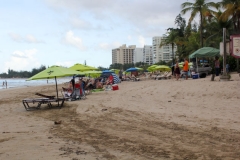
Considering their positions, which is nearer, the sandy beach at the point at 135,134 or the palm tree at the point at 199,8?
the sandy beach at the point at 135,134

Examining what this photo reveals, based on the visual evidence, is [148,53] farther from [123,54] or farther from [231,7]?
[231,7]

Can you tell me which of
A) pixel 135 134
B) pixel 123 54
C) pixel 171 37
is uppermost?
pixel 123 54

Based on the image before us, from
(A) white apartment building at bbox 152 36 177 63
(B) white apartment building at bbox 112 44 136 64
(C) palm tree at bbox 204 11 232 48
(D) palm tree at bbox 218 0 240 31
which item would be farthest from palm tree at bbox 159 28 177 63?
(B) white apartment building at bbox 112 44 136 64

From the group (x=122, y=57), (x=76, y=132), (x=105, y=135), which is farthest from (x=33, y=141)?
(x=122, y=57)

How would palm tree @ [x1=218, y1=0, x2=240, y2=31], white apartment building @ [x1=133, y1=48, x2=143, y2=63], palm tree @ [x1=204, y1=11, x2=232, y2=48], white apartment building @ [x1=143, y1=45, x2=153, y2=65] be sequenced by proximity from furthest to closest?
white apartment building @ [x1=133, y1=48, x2=143, y2=63] → white apartment building @ [x1=143, y1=45, x2=153, y2=65] → palm tree @ [x1=204, y1=11, x2=232, y2=48] → palm tree @ [x1=218, y1=0, x2=240, y2=31]

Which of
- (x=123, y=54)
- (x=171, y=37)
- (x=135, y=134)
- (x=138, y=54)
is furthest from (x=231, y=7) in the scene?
(x=123, y=54)

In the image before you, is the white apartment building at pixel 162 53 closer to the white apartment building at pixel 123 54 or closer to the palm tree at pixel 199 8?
the white apartment building at pixel 123 54

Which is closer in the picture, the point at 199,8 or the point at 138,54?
the point at 199,8

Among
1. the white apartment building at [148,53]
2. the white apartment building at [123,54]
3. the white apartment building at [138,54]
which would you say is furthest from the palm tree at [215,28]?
the white apartment building at [123,54]

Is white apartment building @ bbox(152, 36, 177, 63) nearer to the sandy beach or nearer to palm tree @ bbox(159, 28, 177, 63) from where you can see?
palm tree @ bbox(159, 28, 177, 63)

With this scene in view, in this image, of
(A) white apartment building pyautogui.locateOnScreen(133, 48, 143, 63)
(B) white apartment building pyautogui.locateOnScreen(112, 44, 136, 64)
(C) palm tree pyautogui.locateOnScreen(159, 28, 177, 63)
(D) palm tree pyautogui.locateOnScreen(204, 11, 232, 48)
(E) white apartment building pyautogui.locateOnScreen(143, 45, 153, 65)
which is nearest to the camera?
(D) palm tree pyautogui.locateOnScreen(204, 11, 232, 48)

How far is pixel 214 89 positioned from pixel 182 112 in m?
4.51

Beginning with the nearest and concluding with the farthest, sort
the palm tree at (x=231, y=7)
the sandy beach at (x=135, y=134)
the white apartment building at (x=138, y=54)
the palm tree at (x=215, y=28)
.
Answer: the sandy beach at (x=135, y=134) → the palm tree at (x=231, y=7) → the palm tree at (x=215, y=28) → the white apartment building at (x=138, y=54)

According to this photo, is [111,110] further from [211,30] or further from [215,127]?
[211,30]
